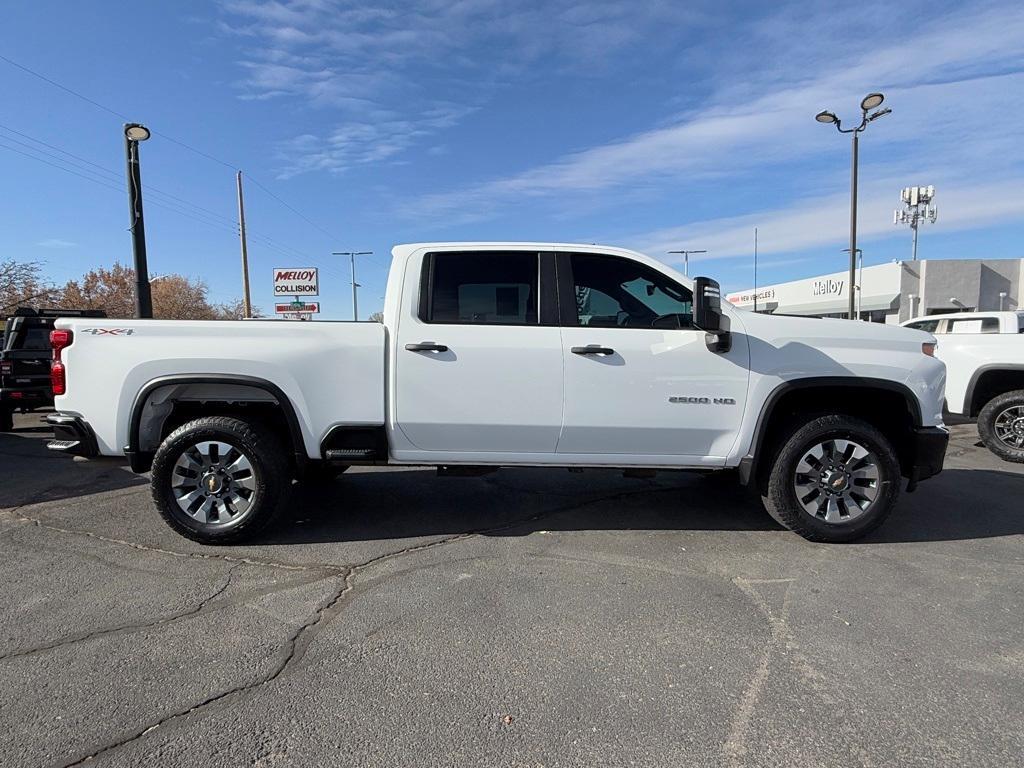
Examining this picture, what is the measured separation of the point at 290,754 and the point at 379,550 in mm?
2005

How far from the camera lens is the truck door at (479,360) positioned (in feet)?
13.8

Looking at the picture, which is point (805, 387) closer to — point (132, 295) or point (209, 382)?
point (209, 382)

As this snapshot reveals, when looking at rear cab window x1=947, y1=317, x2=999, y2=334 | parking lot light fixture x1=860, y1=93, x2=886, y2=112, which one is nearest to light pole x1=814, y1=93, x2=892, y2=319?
parking lot light fixture x1=860, y1=93, x2=886, y2=112

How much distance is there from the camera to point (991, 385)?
25.2 feet

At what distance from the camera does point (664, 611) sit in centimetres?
334

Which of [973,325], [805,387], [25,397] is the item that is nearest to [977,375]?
[973,325]

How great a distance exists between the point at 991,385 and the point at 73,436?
9.80 metres

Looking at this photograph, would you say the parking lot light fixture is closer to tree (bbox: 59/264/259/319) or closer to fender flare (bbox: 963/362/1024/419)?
fender flare (bbox: 963/362/1024/419)

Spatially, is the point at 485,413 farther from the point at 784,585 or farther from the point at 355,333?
the point at 784,585

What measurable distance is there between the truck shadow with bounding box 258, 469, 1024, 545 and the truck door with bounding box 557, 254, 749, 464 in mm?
826

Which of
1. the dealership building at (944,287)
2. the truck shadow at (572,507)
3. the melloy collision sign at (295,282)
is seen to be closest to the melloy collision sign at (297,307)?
the melloy collision sign at (295,282)

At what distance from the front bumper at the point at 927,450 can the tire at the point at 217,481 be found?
453 centimetres

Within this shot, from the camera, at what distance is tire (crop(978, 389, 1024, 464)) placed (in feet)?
23.9

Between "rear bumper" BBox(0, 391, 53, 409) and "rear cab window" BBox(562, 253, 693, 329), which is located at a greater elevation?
"rear cab window" BBox(562, 253, 693, 329)
